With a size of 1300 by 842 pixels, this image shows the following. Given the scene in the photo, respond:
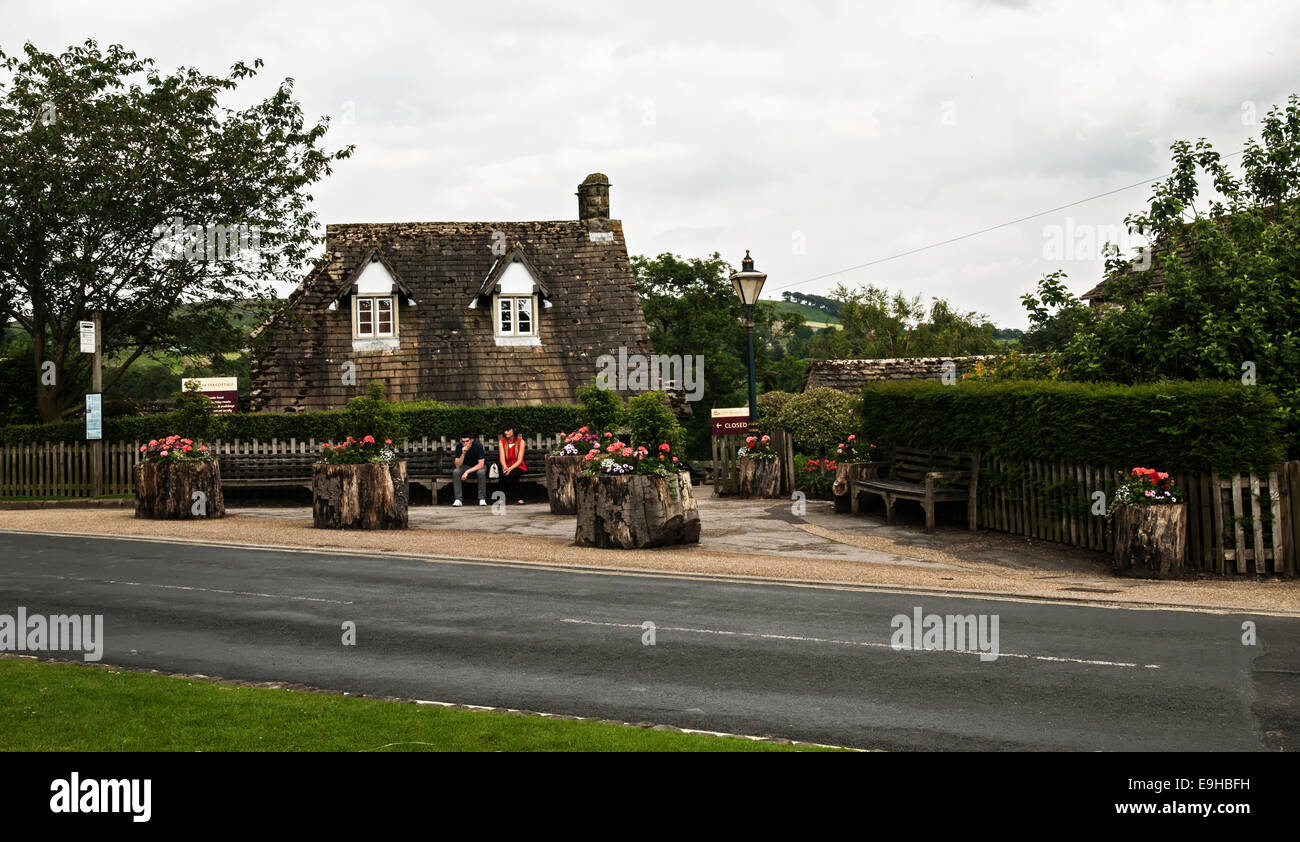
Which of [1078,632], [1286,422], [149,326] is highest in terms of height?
[149,326]

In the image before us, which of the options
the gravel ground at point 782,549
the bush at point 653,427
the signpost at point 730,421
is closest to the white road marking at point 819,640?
the gravel ground at point 782,549

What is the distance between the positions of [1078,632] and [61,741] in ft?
29.3

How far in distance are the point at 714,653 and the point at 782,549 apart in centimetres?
768

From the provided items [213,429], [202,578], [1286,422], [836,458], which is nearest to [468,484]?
[213,429]

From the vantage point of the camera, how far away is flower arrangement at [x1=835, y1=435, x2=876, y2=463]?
76.3 feet

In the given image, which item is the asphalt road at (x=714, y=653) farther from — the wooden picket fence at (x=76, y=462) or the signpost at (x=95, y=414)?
the wooden picket fence at (x=76, y=462)

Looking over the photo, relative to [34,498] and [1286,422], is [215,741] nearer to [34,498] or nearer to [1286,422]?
[1286,422]

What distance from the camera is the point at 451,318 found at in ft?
112

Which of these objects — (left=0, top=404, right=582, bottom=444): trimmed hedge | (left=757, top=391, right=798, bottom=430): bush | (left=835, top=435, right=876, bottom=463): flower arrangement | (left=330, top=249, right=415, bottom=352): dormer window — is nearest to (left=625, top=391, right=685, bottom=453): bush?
(left=835, top=435, right=876, bottom=463): flower arrangement

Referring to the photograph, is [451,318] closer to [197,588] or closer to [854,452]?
[854,452]

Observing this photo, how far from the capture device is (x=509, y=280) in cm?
3428

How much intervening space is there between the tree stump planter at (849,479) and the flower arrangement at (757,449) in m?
4.03

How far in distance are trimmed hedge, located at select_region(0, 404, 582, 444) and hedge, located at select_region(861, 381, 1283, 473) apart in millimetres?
11677
